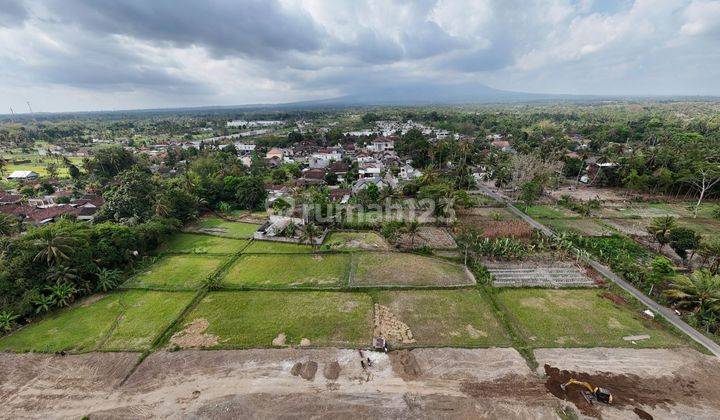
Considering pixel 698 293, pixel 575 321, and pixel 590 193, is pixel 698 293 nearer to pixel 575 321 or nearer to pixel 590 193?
pixel 575 321

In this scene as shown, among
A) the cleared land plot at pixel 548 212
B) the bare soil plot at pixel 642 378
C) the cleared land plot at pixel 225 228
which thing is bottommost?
the bare soil plot at pixel 642 378

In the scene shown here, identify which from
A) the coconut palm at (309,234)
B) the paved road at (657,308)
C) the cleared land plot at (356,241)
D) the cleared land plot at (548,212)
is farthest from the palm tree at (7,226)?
the cleared land plot at (548,212)

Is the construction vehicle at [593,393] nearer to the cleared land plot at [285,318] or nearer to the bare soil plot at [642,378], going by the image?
the bare soil plot at [642,378]

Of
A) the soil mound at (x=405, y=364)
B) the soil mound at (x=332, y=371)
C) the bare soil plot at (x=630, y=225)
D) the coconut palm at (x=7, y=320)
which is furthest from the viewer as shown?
the bare soil plot at (x=630, y=225)

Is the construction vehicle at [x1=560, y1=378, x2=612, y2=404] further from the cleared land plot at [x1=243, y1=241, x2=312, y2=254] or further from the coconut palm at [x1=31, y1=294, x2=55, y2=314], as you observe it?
the coconut palm at [x1=31, y1=294, x2=55, y2=314]

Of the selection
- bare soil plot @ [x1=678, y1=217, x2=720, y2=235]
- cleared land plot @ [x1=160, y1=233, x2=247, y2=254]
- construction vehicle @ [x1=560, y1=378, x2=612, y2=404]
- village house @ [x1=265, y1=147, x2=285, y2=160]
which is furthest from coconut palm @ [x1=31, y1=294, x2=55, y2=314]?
bare soil plot @ [x1=678, y1=217, x2=720, y2=235]

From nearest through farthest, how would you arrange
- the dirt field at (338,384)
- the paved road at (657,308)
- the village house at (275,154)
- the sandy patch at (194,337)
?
the dirt field at (338,384), the paved road at (657,308), the sandy patch at (194,337), the village house at (275,154)

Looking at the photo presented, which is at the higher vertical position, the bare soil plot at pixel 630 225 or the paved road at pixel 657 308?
the bare soil plot at pixel 630 225
